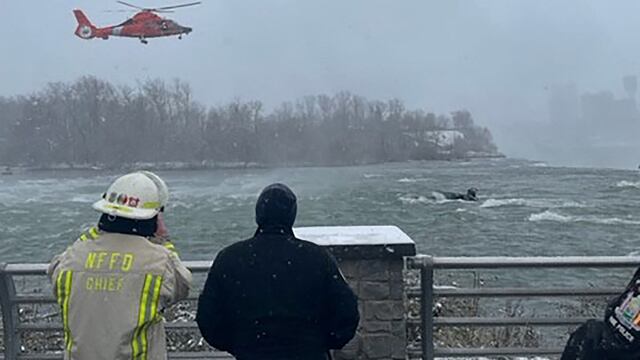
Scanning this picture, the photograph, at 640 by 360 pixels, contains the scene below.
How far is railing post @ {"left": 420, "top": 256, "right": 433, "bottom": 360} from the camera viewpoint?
4.24 meters

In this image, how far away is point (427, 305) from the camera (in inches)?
171

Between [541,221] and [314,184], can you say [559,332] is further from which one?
[314,184]

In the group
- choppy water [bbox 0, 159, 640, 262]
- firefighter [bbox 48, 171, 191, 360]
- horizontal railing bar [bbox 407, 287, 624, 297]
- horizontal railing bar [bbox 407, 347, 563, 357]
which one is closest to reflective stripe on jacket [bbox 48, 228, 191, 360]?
firefighter [bbox 48, 171, 191, 360]

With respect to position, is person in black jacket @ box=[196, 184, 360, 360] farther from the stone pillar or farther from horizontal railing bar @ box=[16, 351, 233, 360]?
horizontal railing bar @ box=[16, 351, 233, 360]

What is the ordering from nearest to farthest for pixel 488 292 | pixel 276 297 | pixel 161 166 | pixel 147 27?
pixel 276 297 → pixel 488 292 → pixel 147 27 → pixel 161 166

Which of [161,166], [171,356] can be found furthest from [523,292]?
[161,166]

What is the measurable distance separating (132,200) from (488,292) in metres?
2.46

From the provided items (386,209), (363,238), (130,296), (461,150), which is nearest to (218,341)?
(130,296)

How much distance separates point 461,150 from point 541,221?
72.9m

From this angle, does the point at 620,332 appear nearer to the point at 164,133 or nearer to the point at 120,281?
the point at 120,281

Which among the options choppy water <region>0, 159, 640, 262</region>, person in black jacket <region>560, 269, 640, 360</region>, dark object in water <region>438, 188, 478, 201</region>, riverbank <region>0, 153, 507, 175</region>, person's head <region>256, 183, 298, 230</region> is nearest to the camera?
person in black jacket <region>560, 269, 640, 360</region>

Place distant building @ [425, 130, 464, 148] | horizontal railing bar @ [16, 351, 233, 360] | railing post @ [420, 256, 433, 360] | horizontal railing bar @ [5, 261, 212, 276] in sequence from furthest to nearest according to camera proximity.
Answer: distant building @ [425, 130, 464, 148], horizontal railing bar @ [16, 351, 233, 360], railing post @ [420, 256, 433, 360], horizontal railing bar @ [5, 261, 212, 276]

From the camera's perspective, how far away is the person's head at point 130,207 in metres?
2.77

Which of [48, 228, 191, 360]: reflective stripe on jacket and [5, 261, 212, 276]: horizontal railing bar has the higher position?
[48, 228, 191, 360]: reflective stripe on jacket
